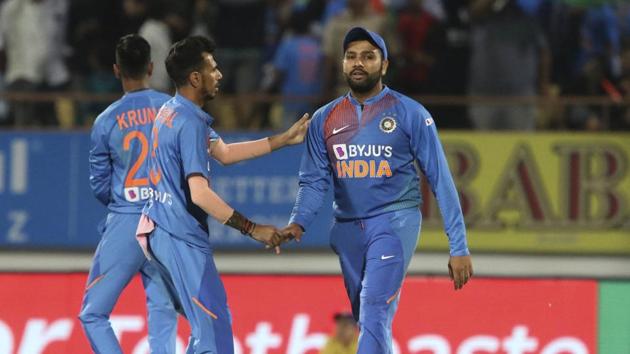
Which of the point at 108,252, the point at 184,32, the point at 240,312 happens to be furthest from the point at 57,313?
the point at 184,32

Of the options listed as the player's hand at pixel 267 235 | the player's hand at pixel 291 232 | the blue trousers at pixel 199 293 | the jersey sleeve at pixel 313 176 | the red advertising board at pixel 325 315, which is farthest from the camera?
the red advertising board at pixel 325 315

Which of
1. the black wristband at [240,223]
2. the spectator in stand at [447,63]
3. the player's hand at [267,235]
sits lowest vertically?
the player's hand at [267,235]

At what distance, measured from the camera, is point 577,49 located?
14.1m

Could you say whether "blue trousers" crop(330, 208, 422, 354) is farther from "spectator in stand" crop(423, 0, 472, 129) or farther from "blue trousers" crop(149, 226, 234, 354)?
"spectator in stand" crop(423, 0, 472, 129)

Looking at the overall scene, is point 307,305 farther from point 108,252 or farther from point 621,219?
point 621,219

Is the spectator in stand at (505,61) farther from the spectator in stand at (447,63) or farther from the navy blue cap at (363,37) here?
the navy blue cap at (363,37)

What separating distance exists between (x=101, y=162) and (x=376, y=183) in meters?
1.91

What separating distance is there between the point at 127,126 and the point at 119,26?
532cm

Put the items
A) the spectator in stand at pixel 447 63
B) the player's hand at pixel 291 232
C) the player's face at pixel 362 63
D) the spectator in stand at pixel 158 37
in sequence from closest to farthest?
the player's face at pixel 362 63 → the player's hand at pixel 291 232 → the spectator in stand at pixel 158 37 → the spectator in stand at pixel 447 63

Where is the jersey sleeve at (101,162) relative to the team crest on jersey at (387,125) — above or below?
below

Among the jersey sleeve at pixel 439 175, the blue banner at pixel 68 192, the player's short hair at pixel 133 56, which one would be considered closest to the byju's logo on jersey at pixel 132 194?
the player's short hair at pixel 133 56

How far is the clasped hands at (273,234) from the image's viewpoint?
822cm

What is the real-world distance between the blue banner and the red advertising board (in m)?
2.33

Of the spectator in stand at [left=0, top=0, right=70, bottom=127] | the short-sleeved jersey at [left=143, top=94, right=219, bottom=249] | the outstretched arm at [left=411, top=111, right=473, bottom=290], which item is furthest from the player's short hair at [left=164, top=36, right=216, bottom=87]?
the spectator in stand at [left=0, top=0, right=70, bottom=127]
